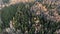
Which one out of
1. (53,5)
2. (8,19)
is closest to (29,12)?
(8,19)

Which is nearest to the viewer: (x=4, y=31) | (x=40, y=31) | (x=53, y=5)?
(x=40, y=31)

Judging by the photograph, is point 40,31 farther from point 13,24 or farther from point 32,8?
point 32,8

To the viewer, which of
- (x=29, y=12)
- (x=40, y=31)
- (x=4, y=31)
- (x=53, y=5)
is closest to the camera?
(x=40, y=31)

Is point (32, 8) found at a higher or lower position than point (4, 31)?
higher

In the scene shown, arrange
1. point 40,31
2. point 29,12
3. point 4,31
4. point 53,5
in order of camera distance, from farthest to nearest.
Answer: point 53,5
point 29,12
point 4,31
point 40,31

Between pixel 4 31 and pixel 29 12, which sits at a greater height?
pixel 29 12

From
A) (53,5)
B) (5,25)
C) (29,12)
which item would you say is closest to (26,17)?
(29,12)

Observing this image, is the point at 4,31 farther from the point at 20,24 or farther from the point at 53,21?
the point at 53,21

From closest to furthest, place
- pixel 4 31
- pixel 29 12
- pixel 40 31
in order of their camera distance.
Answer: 1. pixel 40 31
2. pixel 4 31
3. pixel 29 12

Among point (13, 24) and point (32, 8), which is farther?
point (32, 8)
